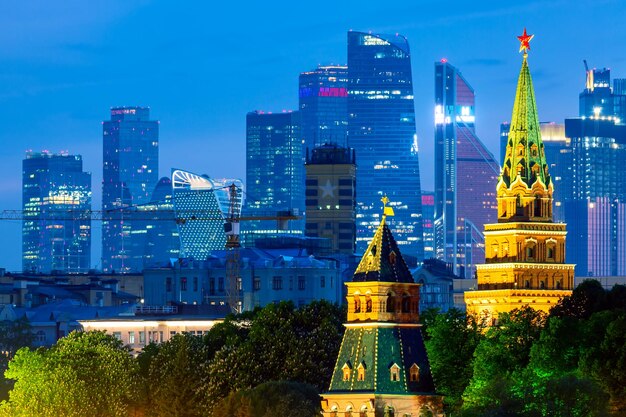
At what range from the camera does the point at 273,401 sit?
172875 mm

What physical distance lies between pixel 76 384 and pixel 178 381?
21.9ft

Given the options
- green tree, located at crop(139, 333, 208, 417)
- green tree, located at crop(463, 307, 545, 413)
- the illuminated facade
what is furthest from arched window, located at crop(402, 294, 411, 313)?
green tree, located at crop(139, 333, 208, 417)

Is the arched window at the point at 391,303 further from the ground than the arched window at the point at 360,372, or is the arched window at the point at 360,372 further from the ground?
the arched window at the point at 391,303

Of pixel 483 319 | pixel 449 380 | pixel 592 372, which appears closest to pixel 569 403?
pixel 592 372

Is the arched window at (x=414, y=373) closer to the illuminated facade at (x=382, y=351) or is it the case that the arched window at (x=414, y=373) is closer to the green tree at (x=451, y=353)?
the illuminated facade at (x=382, y=351)

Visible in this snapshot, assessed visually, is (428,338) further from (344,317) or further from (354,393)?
(354,393)

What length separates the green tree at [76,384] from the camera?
18212 centimetres

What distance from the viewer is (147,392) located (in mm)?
188750

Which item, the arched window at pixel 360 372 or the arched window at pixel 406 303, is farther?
the arched window at pixel 406 303

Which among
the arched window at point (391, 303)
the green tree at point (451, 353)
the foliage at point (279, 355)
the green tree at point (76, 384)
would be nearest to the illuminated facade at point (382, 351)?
the arched window at point (391, 303)

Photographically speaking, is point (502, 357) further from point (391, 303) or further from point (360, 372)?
point (360, 372)

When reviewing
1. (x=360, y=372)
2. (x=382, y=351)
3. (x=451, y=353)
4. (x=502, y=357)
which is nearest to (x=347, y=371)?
(x=360, y=372)

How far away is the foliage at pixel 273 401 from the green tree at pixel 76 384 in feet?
31.4

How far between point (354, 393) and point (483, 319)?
35.1 m
